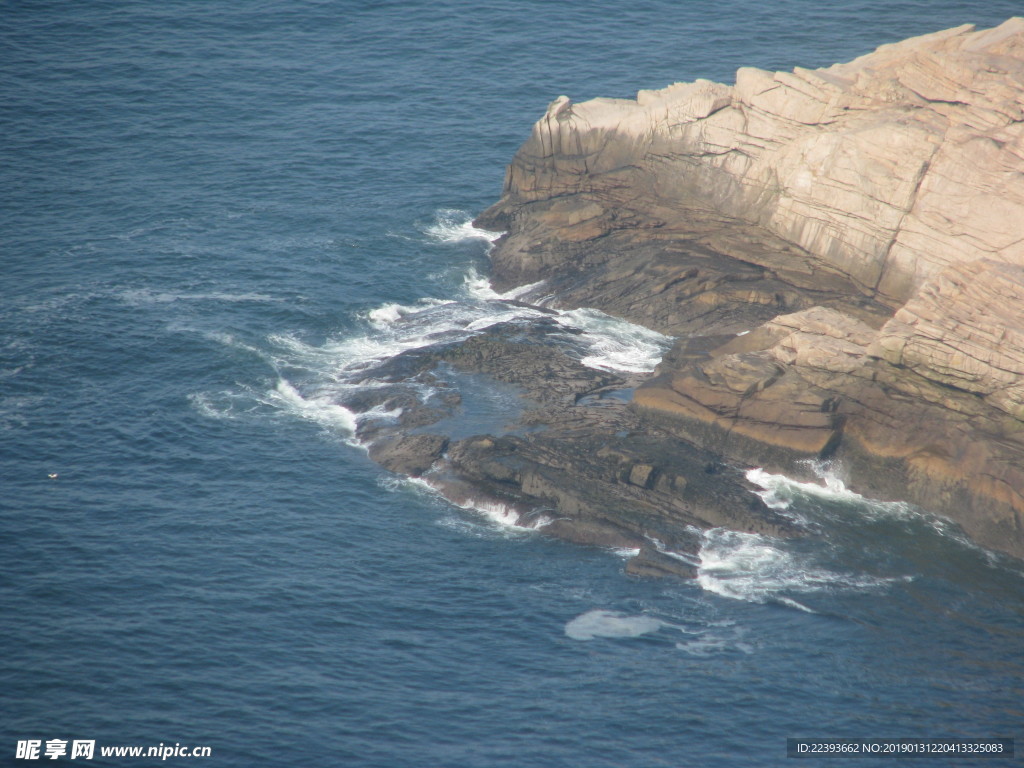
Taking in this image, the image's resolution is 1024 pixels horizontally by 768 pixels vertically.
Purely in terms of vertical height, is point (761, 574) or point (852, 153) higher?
point (852, 153)

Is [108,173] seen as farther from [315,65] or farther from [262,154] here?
[315,65]

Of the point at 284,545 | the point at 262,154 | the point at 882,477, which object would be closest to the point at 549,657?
the point at 284,545

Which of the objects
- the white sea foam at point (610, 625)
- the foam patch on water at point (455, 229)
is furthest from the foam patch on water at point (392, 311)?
the white sea foam at point (610, 625)

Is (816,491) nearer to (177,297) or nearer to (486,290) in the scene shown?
(486,290)

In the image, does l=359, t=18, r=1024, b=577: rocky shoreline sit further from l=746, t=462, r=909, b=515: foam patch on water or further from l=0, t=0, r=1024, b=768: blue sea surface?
l=0, t=0, r=1024, b=768: blue sea surface

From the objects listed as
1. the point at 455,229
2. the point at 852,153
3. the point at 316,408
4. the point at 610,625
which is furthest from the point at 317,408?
the point at 852,153

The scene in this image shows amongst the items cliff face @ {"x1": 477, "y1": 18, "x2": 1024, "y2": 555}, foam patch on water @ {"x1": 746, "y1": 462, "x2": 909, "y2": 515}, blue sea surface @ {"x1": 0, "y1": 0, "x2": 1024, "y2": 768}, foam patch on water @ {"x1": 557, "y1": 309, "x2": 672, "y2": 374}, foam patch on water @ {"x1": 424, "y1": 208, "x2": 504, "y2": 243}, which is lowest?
blue sea surface @ {"x1": 0, "y1": 0, "x2": 1024, "y2": 768}

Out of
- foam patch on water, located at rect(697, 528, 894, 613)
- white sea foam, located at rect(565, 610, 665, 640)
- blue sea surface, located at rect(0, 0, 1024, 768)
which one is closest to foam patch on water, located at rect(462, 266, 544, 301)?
blue sea surface, located at rect(0, 0, 1024, 768)
